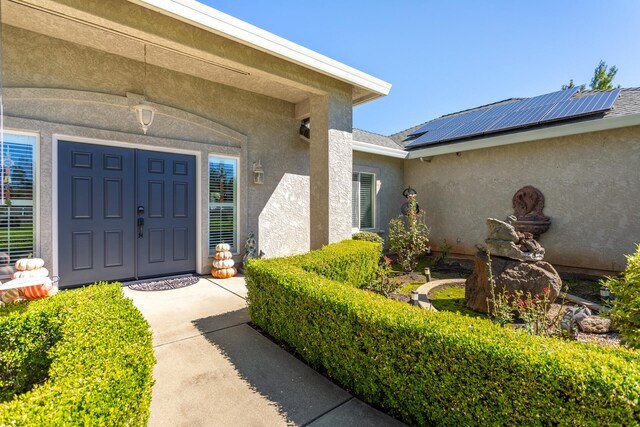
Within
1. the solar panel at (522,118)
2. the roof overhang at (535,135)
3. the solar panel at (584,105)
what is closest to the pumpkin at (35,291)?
the roof overhang at (535,135)

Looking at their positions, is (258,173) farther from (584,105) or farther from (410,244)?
(584,105)

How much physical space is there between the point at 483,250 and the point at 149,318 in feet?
18.2

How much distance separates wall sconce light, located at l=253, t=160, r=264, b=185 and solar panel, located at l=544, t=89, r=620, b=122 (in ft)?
24.6

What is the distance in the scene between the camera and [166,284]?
5.80 m

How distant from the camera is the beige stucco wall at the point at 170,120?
15.3 ft

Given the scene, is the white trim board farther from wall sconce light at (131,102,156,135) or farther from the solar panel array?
the solar panel array

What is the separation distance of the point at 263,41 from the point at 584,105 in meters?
8.31

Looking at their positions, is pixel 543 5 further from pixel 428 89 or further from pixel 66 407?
pixel 66 407

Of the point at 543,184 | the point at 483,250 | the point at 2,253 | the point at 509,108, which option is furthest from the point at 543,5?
the point at 2,253

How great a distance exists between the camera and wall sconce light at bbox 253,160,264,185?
697 centimetres

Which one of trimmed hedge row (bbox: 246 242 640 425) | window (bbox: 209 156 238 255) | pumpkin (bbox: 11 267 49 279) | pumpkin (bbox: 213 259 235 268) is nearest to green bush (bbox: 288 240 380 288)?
trimmed hedge row (bbox: 246 242 640 425)

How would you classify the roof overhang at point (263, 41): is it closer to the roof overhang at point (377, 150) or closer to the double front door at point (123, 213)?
the roof overhang at point (377, 150)

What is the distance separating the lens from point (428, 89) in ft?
38.9

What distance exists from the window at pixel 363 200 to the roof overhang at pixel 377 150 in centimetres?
89
